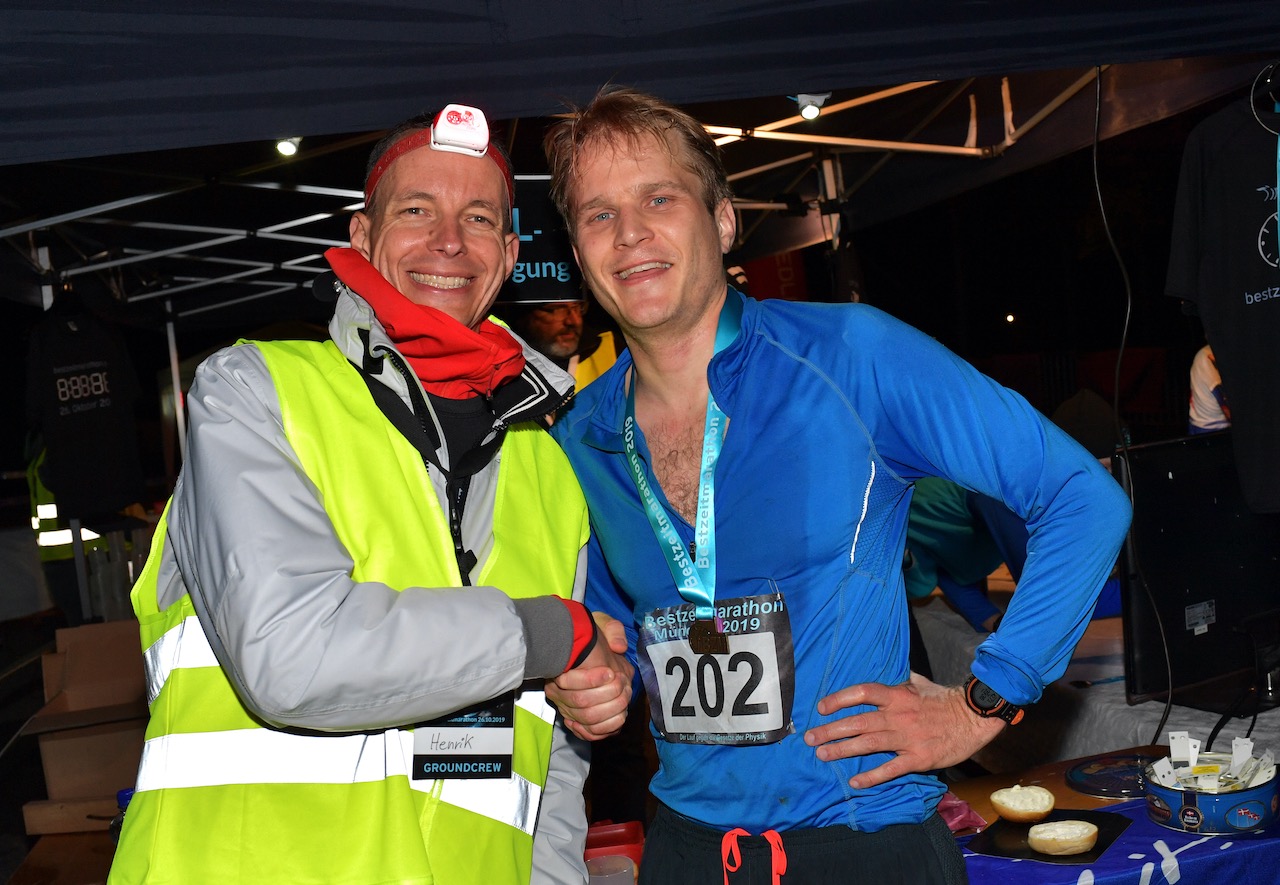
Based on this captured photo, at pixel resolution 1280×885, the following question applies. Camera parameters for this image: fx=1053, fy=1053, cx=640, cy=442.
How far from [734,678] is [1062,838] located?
37.8 inches

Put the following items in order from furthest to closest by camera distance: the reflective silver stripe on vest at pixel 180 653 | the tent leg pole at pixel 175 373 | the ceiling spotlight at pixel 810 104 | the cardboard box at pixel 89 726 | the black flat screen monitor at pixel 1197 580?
the tent leg pole at pixel 175 373 < the cardboard box at pixel 89 726 < the ceiling spotlight at pixel 810 104 < the black flat screen monitor at pixel 1197 580 < the reflective silver stripe on vest at pixel 180 653

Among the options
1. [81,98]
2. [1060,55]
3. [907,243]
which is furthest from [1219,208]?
[907,243]

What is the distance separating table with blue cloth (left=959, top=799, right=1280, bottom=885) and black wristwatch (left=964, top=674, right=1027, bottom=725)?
49 cm

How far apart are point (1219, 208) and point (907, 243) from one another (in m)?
23.7

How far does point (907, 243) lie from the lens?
26.3 meters

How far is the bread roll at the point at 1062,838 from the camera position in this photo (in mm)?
2312

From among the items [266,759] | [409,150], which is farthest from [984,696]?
[409,150]

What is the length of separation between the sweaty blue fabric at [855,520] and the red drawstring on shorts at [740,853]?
2 cm

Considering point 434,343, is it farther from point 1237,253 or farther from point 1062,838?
point 1237,253

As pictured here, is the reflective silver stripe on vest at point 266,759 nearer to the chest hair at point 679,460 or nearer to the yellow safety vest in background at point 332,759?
the yellow safety vest in background at point 332,759

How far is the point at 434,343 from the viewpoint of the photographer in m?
1.97

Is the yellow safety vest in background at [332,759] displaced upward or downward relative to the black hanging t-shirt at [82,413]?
downward

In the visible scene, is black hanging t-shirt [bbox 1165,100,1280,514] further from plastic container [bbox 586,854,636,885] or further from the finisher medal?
plastic container [bbox 586,854,636,885]

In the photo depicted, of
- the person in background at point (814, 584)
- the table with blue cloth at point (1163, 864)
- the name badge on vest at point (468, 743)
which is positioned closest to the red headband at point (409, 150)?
the person in background at point (814, 584)
